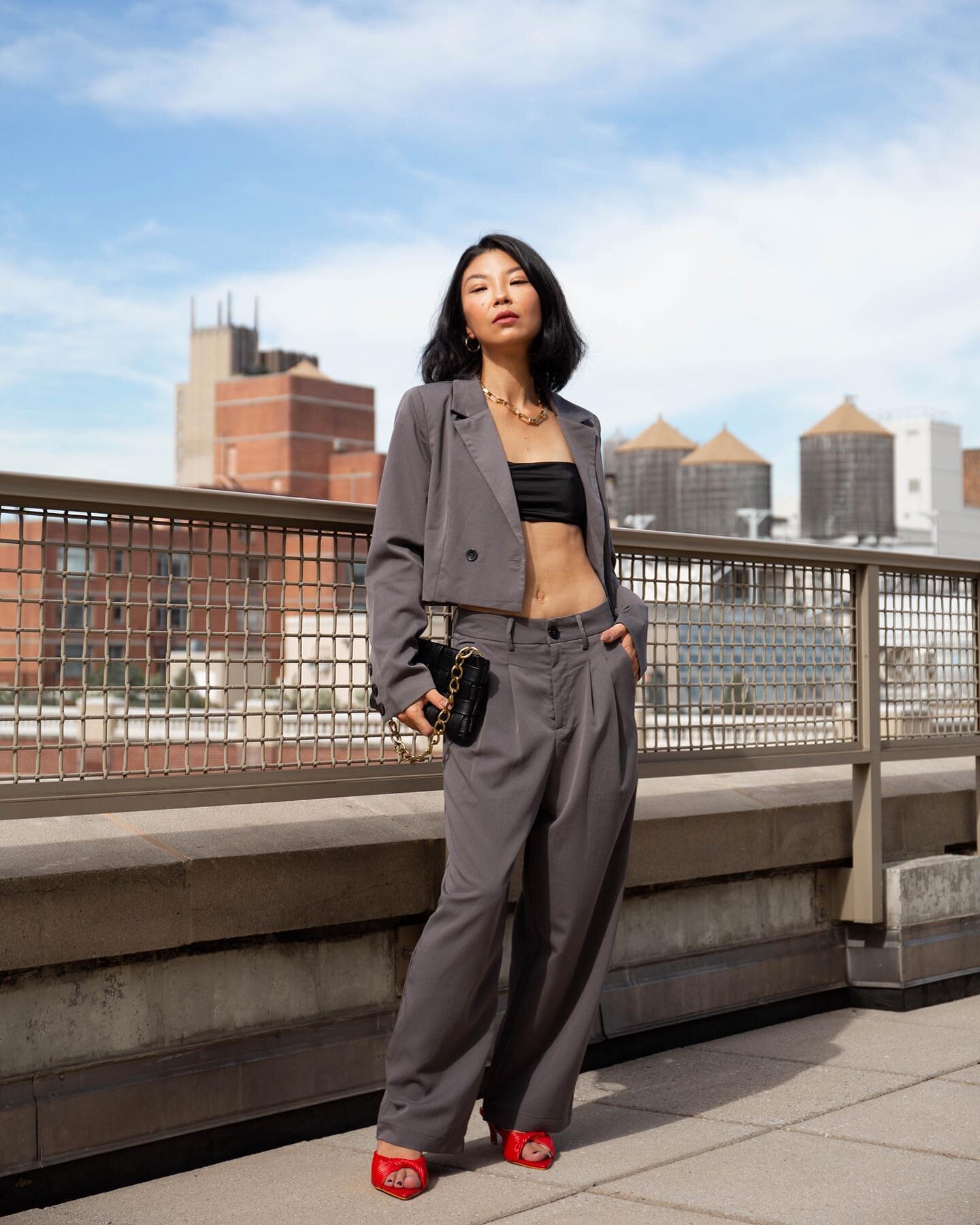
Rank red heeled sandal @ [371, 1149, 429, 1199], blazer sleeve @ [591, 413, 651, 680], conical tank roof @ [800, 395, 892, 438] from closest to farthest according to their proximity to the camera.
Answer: red heeled sandal @ [371, 1149, 429, 1199] < blazer sleeve @ [591, 413, 651, 680] < conical tank roof @ [800, 395, 892, 438]

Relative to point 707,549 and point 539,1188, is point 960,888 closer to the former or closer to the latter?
point 707,549

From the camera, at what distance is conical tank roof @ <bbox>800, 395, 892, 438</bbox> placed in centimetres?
10462

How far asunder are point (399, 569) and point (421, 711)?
1.14 ft

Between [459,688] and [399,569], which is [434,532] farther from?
[459,688]

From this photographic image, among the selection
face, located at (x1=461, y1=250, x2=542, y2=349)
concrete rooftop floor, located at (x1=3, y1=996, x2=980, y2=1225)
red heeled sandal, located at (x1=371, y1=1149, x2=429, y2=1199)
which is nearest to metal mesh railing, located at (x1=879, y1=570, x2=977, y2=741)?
concrete rooftop floor, located at (x1=3, y1=996, x2=980, y2=1225)

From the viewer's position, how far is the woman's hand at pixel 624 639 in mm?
3709

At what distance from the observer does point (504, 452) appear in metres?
3.72

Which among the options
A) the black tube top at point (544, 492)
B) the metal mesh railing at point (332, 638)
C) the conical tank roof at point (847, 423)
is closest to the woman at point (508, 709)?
the black tube top at point (544, 492)

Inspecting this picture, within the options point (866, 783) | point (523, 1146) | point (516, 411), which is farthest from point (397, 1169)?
point (866, 783)

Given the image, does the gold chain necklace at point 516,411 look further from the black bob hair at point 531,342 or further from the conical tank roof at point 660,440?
the conical tank roof at point 660,440

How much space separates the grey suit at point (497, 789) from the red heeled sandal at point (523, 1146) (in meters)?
0.03

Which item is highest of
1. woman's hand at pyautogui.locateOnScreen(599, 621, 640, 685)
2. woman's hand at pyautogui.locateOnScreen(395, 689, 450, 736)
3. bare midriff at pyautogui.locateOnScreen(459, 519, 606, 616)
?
bare midriff at pyautogui.locateOnScreen(459, 519, 606, 616)

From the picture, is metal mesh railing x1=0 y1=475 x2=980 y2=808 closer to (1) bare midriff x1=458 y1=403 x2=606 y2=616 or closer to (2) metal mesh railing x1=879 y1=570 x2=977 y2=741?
(2) metal mesh railing x1=879 y1=570 x2=977 y2=741

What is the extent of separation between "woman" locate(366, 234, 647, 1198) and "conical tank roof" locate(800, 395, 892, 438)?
104 m
